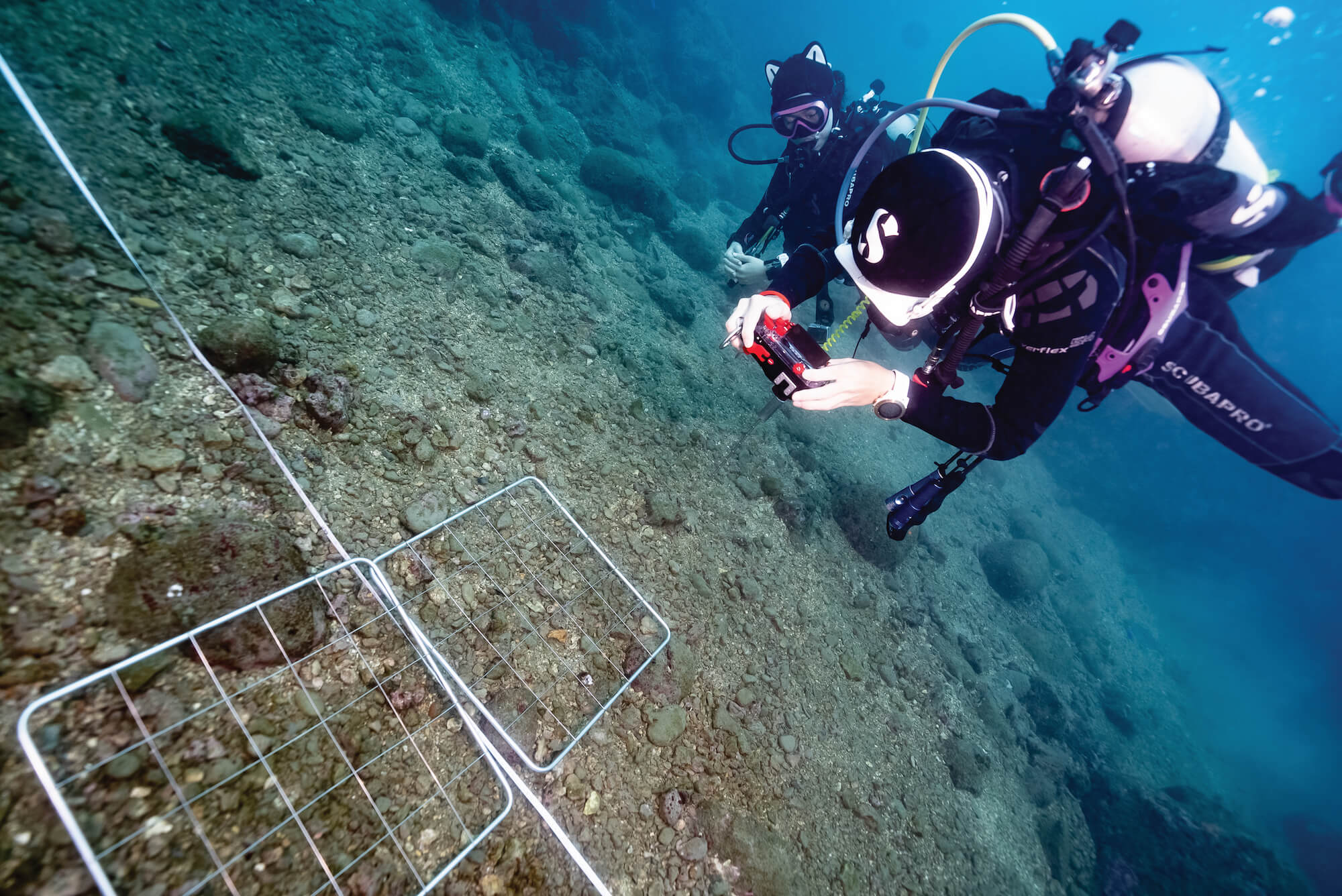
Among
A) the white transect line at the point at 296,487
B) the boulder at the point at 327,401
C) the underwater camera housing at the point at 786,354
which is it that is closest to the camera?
the white transect line at the point at 296,487

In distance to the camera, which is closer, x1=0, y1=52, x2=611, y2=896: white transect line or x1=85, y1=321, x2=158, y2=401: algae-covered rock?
x1=0, y1=52, x2=611, y2=896: white transect line

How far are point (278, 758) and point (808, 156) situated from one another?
25.3 ft

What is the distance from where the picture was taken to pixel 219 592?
6.59ft

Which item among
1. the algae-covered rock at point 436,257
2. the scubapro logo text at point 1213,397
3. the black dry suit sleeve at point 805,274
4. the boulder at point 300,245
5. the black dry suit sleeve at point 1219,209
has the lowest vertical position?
the boulder at point 300,245

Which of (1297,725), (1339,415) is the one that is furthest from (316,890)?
(1339,415)

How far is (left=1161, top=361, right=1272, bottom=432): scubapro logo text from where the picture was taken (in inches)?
115

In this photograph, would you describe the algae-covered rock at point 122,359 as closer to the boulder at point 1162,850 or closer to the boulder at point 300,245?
the boulder at point 300,245

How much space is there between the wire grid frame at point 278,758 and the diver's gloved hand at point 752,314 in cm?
236

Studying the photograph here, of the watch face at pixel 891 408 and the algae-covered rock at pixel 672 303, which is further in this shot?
the algae-covered rock at pixel 672 303

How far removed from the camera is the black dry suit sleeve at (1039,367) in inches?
89.3

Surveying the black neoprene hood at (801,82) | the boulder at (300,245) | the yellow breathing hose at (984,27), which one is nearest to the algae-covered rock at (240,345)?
the boulder at (300,245)

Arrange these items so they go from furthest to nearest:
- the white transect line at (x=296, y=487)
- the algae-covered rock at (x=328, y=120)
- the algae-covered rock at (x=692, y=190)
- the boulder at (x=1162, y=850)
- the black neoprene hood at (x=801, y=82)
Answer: the algae-covered rock at (x=692, y=190) → the black neoprene hood at (x=801, y=82) → the boulder at (x=1162, y=850) → the algae-covered rock at (x=328, y=120) → the white transect line at (x=296, y=487)

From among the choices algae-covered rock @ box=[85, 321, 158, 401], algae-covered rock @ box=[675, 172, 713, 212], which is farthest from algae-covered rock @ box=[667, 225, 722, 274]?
algae-covered rock @ box=[85, 321, 158, 401]

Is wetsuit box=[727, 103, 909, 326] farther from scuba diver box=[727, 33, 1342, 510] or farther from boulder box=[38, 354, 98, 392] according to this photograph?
boulder box=[38, 354, 98, 392]
